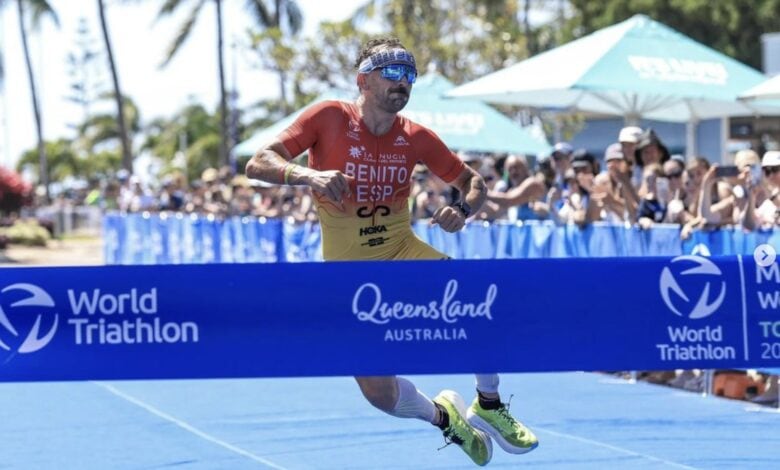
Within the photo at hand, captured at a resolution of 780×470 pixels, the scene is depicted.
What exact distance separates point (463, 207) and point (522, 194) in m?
7.18

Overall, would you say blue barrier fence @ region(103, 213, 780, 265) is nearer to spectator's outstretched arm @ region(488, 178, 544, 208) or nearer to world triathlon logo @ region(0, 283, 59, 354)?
spectator's outstretched arm @ region(488, 178, 544, 208)

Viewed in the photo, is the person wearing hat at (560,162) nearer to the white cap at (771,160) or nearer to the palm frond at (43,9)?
the white cap at (771,160)

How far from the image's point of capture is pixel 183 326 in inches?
263

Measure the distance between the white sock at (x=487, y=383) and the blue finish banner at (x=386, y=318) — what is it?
1.02m

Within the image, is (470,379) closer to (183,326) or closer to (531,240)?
(531,240)

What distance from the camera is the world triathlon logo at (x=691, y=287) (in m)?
7.00

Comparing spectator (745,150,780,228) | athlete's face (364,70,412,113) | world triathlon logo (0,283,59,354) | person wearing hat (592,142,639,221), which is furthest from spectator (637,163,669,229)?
world triathlon logo (0,283,59,354)

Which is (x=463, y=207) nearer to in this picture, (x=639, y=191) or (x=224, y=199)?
(x=639, y=191)

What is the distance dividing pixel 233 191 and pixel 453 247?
9176 mm

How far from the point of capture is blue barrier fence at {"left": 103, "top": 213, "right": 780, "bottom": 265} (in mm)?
12289

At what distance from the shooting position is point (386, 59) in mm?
7434

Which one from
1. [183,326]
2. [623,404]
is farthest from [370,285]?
[623,404]

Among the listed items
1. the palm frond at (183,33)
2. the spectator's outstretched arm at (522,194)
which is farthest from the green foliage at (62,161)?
the spectator's outstretched arm at (522,194)

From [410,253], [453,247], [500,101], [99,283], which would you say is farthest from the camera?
[500,101]
